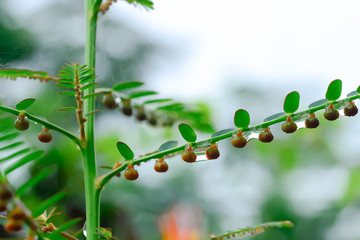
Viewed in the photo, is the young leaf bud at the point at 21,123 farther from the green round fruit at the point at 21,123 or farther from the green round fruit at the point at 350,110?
the green round fruit at the point at 350,110

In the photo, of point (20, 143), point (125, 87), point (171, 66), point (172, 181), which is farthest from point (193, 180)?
point (20, 143)

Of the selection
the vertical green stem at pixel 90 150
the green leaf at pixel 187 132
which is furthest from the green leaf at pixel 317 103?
the vertical green stem at pixel 90 150

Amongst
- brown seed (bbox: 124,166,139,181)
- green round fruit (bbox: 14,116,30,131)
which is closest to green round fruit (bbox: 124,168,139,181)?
brown seed (bbox: 124,166,139,181)

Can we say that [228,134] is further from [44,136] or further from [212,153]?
[44,136]

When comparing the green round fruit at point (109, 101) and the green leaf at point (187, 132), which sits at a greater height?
the green round fruit at point (109, 101)

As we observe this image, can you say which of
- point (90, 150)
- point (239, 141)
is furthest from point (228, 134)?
point (90, 150)

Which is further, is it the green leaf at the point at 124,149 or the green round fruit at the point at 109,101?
the green round fruit at the point at 109,101

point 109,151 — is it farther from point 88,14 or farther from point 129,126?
point 88,14
